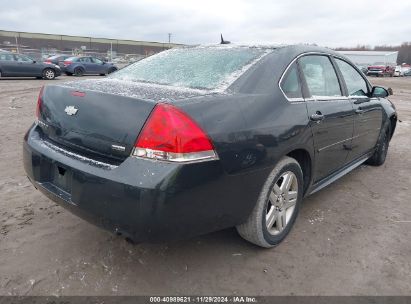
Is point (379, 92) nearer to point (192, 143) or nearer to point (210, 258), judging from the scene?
point (210, 258)

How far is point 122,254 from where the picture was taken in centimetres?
269

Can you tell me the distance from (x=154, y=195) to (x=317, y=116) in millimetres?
1659

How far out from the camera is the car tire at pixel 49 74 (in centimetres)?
1839

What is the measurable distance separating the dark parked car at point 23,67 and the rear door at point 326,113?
55.6 feet

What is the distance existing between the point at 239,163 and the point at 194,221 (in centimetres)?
45

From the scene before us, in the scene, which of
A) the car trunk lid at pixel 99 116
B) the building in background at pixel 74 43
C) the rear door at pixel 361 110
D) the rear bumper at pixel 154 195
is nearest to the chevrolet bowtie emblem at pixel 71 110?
the car trunk lid at pixel 99 116

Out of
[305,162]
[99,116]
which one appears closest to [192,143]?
[99,116]

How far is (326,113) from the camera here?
124 inches

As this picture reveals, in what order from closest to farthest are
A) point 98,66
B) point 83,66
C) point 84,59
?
1. point 83,66
2. point 84,59
3. point 98,66

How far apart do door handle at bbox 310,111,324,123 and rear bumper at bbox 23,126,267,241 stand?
2.79 ft

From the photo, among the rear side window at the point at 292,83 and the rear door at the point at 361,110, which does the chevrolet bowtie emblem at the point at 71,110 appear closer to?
the rear side window at the point at 292,83

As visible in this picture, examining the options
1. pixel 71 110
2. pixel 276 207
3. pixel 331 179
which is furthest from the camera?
pixel 331 179

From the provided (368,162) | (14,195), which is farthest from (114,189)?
(368,162)

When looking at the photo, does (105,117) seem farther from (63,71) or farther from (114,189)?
(63,71)
